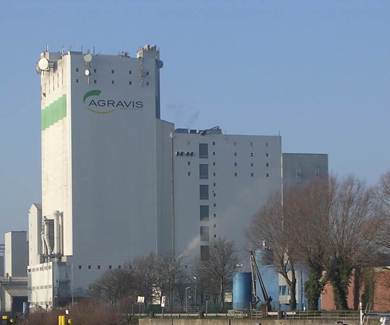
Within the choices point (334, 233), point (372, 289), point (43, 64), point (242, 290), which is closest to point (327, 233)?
point (334, 233)

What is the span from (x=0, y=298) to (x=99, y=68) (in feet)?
170

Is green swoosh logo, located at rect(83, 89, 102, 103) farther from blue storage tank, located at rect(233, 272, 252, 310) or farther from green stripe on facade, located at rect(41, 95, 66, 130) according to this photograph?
blue storage tank, located at rect(233, 272, 252, 310)

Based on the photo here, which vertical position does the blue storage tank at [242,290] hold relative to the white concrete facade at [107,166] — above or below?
below

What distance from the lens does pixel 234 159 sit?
146m

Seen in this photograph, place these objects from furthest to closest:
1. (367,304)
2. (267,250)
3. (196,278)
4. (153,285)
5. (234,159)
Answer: (234,159) → (196,278) → (153,285) → (267,250) → (367,304)

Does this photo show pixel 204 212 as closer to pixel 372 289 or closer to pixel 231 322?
pixel 372 289

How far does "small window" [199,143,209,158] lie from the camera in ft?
474

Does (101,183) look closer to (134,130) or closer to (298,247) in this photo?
(134,130)

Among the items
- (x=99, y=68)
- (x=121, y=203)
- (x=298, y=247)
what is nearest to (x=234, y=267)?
(x=121, y=203)

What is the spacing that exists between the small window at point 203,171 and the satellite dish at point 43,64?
24745 mm

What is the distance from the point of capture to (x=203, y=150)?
144 meters

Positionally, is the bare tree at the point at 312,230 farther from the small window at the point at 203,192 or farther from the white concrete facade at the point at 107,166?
the small window at the point at 203,192

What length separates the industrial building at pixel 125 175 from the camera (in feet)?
449

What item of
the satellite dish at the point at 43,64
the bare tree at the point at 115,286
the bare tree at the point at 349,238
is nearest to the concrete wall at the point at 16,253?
the satellite dish at the point at 43,64
